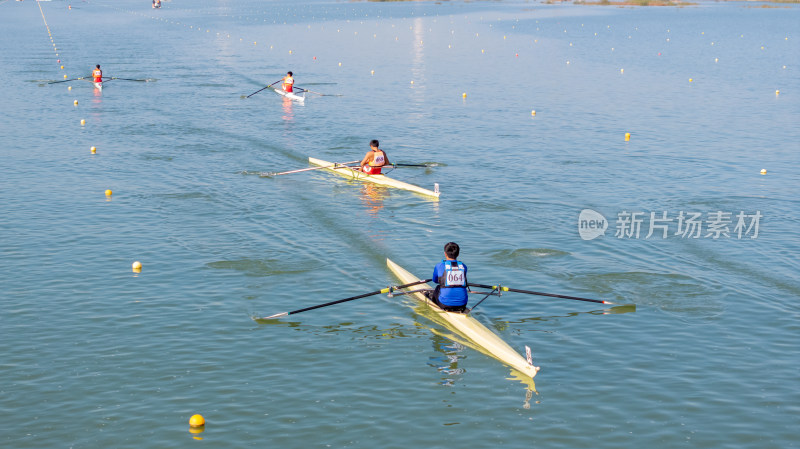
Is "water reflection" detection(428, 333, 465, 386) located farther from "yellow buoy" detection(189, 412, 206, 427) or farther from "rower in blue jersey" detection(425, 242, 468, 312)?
"yellow buoy" detection(189, 412, 206, 427)

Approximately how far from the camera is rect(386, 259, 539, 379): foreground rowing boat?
56.3 ft

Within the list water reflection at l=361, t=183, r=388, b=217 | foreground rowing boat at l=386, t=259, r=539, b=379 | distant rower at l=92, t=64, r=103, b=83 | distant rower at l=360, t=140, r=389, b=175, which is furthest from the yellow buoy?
distant rower at l=92, t=64, r=103, b=83

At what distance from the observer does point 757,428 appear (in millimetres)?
15156

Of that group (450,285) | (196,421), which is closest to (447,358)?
(450,285)

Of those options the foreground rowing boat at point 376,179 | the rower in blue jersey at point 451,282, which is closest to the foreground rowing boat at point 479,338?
the rower in blue jersey at point 451,282

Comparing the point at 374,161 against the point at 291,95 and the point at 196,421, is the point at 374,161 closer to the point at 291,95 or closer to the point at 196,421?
the point at 196,421

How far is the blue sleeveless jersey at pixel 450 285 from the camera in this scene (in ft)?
61.8

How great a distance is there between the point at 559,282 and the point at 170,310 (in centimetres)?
1002

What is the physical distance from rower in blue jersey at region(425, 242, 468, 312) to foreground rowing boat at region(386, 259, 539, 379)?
230 millimetres

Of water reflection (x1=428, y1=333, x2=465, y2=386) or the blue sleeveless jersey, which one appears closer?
water reflection (x1=428, y1=333, x2=465, y2=386)

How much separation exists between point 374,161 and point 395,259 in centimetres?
916

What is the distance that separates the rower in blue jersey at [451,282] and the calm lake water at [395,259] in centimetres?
76

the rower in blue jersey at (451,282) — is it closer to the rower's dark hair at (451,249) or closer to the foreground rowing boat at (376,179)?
the rower's dark hair at (451,249)

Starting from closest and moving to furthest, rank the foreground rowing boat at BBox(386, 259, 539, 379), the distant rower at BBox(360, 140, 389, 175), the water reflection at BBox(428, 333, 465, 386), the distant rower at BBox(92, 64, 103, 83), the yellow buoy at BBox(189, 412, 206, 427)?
the yellow buoy at BBox(189, 412, 206, 427) → the foreground rowing boat at BBox(386, 259, 539, 379) → the water reflection at BBox(428, 333, 465, 386) → the distant rower at BBox(360, 140, 389, 175) → the distant rower at BBox(92, 64, 103, 83)
